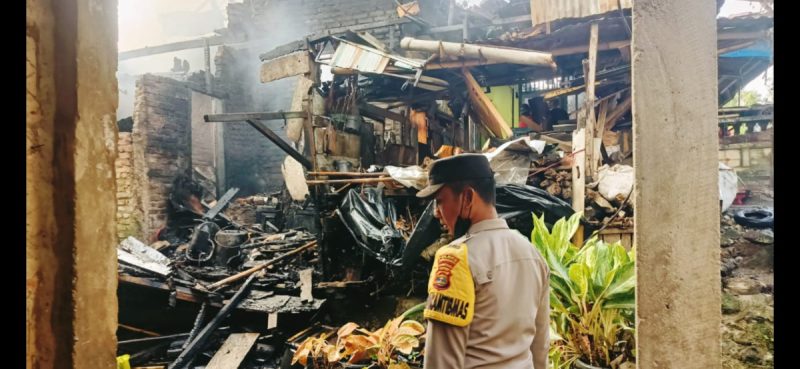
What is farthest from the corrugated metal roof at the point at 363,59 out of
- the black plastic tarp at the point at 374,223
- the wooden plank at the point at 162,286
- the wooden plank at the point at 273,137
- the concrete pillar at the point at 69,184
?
the concrete pillar at the point at 69,184

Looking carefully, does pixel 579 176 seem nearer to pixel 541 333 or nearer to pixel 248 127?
pixel 541 333

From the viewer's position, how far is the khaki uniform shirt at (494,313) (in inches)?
65.0

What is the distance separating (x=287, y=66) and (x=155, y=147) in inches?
234

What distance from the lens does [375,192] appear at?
21.4ft

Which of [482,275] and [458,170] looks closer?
[482,275]

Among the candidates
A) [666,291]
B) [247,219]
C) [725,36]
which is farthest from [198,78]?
[666,291]

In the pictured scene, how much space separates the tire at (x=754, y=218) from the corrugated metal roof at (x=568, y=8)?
4248 millimetres

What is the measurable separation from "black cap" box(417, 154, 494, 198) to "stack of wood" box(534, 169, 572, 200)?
4885 millimetres

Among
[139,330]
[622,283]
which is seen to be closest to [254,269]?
[139,330]

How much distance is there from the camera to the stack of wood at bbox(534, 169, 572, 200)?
639 cm

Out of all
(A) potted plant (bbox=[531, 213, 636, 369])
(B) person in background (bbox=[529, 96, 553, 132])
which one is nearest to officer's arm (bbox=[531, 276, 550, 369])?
(A) potted plant (bbox=[531, 213, 636, 369])

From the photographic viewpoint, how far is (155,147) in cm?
1175

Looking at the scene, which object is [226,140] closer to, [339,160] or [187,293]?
[339,160]

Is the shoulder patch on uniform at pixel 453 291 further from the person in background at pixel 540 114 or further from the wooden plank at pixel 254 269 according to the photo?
the person in background at pixel 540 114
